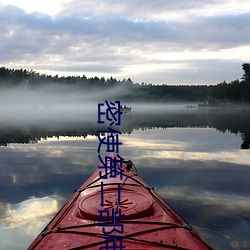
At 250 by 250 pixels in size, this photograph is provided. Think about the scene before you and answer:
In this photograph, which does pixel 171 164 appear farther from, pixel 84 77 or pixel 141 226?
pixel 84 77

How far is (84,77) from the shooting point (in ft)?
592

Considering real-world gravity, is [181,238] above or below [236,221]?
above

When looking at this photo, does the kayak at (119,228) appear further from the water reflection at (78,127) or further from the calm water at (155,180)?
the water reflection at (78,127)

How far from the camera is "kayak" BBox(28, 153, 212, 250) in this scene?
4.60 m

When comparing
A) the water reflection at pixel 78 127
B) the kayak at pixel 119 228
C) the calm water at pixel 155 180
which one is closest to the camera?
the kayak at pixel 119 228

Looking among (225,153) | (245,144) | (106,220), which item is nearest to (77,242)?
(106,220)

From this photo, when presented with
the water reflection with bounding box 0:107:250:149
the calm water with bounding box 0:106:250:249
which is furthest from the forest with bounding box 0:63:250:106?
the calm water with bounding box 0:106:250:249

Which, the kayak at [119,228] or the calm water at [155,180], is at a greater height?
the kayak at [119,228]

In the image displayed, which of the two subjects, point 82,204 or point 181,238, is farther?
point 82,204

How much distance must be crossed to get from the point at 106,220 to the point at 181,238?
1.32m

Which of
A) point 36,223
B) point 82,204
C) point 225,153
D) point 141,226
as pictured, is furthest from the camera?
point 225,153

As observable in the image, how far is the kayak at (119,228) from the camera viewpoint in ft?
15.1

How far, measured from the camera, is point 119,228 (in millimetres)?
4973

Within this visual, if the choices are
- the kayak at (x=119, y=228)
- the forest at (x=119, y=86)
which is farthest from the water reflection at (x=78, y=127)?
the forest at (x=119, y=86)
